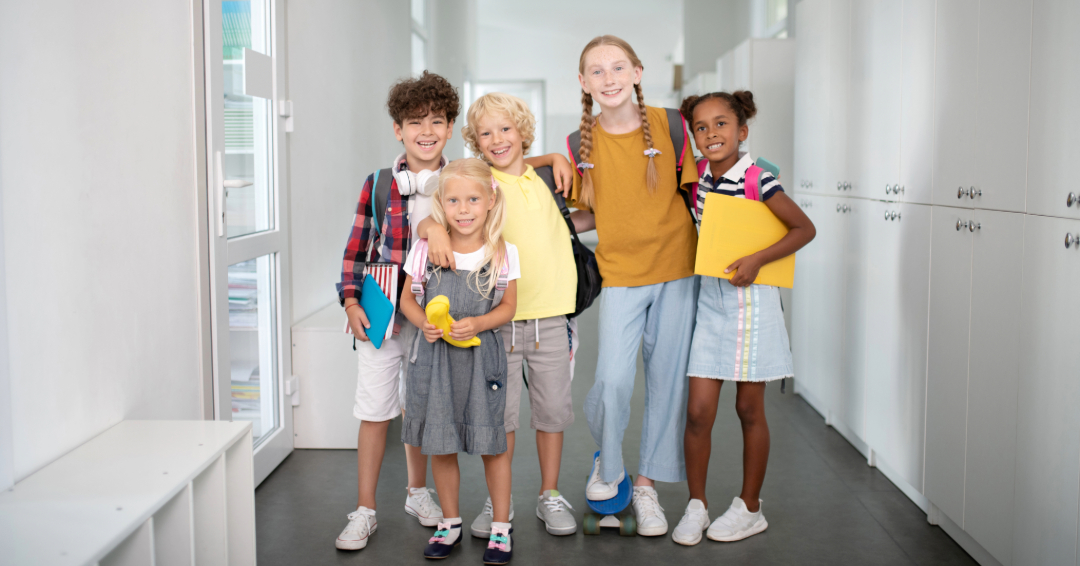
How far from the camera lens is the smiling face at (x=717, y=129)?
1994 millimetres

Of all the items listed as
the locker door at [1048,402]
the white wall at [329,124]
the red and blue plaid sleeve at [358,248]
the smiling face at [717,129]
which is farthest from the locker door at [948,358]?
the white wall at [329,124]

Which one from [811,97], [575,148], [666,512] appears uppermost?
[811,97]

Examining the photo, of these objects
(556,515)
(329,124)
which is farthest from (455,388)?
(329,124)

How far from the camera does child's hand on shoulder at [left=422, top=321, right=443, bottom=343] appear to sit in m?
1.78

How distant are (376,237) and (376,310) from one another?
0.71 ft

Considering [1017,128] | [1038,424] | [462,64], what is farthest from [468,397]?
[462,64]

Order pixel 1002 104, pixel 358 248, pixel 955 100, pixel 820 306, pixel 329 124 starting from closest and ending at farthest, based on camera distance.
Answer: pixel 1002 104 < pixel 955 100 < pixel 358 248 < pixel 820 306 < pixel 329 124

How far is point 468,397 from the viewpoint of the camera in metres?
1.89

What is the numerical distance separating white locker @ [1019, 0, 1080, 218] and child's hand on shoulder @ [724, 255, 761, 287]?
23.5 inches

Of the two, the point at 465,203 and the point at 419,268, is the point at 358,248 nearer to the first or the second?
the point at 419,268

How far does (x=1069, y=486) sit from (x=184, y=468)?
1.70 meters

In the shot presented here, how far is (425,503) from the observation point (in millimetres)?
2172

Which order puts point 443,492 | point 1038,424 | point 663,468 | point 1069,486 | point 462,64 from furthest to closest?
1. point 462,64
2. point 663,468
3. point 443,492
4. point 1038,424
5. point 1069,486

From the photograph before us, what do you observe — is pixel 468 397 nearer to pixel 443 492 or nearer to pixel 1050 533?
pixel 443 492
